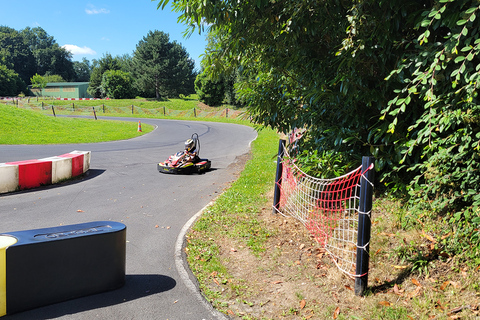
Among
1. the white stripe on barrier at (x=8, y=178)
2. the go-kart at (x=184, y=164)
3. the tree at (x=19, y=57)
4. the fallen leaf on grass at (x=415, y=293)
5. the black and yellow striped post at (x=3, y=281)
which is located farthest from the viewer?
the tree at (x=19, y=57)

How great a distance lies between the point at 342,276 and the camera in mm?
4945

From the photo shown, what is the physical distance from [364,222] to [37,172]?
9071 mm

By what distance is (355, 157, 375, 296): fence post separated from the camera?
14.2 ft

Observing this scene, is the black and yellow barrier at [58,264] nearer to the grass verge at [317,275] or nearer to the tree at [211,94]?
the grass verge at [317,275]

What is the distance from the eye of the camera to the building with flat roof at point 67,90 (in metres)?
81.4

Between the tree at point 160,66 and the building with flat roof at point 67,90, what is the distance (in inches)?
788

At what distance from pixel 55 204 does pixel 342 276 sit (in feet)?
22.0

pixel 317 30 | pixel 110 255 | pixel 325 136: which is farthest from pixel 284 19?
pixel 110 255

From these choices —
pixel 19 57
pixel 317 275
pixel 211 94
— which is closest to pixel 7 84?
pixel 19 57

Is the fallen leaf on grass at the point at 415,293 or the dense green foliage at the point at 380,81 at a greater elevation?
the dense green foliage at the point at 380,81

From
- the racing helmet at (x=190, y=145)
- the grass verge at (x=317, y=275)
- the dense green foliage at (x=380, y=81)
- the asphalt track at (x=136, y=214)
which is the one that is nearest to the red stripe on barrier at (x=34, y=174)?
the asphalt track at (x=136, y=214)

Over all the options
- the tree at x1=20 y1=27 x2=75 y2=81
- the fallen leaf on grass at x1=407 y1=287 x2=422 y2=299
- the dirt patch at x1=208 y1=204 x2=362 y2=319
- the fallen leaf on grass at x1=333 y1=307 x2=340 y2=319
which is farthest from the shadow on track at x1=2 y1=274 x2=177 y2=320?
the tree at x1=20 y1=27 x2=75 y2=81

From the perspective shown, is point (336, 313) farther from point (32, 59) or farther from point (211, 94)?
point (32, 59)

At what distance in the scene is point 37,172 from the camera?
999 cm
